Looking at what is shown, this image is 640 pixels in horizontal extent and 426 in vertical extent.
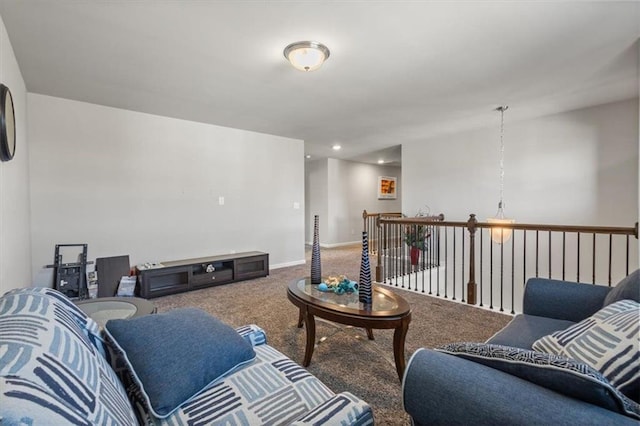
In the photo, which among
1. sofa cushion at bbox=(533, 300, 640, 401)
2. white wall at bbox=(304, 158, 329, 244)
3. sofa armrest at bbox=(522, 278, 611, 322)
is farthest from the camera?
white wall at bbox=(304, 158, 329, 244)

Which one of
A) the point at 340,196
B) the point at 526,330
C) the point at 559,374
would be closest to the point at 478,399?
the point at 559,374

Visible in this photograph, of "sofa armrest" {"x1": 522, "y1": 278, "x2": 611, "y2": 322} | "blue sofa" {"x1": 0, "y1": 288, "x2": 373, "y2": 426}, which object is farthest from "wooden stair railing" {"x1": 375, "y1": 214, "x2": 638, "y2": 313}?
"blue sofa" {"x1": 0, "y1": 288, "x2": 373, "y2": 426}

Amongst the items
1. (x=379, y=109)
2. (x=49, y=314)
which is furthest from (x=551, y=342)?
(x=379, y=109)

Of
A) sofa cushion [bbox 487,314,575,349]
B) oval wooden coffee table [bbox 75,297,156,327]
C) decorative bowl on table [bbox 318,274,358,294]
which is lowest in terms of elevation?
sofa cushion [bbox 487,314,575,349]

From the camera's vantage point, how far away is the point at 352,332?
2.57m

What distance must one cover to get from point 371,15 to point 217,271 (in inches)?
139

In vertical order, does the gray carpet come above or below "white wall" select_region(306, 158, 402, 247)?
below

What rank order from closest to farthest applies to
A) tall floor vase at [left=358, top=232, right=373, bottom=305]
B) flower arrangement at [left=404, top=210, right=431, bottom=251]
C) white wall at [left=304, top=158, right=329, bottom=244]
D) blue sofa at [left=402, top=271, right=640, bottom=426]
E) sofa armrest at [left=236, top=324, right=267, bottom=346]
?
blue sofa at [left=402, top=271, right=640, bottom=426]
sofa armrest at [left=236, top=324, right=267, bottom=346]
tall floor vase at [left=358, top=232, right=373, bottom=305]
flower arrangement at [left=404, top=210, right=431, bottom=251]
white wall at [left=304, top=158, right=329, bottom=244]

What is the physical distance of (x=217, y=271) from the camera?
162 inches

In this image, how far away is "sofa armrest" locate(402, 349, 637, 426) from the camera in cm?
69

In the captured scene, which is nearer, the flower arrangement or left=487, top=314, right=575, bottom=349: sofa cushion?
left=487, top=314, right=575, bottom=349: sofa cushion

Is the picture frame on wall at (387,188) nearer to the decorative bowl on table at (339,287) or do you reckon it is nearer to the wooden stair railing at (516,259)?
the wooden stair railing at (516,259)

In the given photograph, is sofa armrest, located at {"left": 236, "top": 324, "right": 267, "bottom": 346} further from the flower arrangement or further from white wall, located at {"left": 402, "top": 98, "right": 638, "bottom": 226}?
white wall, located at {"left": 402, "top": 98, "right": 638, "bottom": 226}

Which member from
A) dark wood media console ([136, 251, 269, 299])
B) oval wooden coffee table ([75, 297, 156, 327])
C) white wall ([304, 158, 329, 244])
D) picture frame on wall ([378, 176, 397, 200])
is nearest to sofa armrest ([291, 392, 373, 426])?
oval wooden coffee table ([75, 297, 156, 327])
